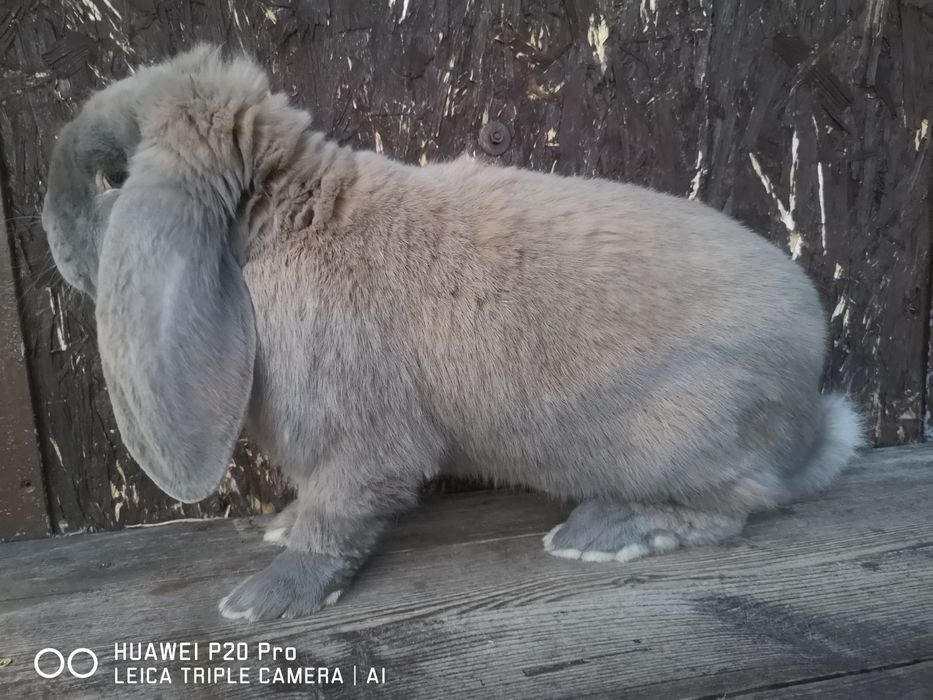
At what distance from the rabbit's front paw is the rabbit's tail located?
88cm

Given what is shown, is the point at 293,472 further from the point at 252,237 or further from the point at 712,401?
the point at 712,401

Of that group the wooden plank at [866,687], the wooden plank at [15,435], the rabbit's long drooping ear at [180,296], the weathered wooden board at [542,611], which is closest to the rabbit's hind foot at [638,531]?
the weathered wooden board at [542,611]

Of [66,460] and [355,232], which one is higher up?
[355,232]

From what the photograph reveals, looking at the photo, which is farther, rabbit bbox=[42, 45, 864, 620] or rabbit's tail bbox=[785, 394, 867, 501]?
rabbit's tail bbox=[785, 394, 867, 501]

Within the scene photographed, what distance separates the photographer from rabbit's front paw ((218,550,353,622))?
1.05 meters

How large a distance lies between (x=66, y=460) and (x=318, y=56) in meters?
1.04

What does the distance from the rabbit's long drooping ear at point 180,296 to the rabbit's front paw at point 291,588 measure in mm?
191

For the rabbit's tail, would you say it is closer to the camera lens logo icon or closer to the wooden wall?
the wooden wall

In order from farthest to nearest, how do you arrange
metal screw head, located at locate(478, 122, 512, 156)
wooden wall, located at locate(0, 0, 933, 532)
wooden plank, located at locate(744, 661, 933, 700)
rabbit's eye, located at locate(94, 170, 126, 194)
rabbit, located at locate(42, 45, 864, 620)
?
metal screw head, located at locate(478, 122, 512, 156) < wooden wall, located at locate(0, 0, 933, 532) < rabbit's eye, located at locate(94, 170, 126, 194) < rabbit, located at locate(42, 45, 864, 620) < wooden plank, located at locate(744, 661, 933, 700)

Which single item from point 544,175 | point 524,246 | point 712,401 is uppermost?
point 544,175

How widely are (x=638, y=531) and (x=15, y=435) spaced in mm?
1316

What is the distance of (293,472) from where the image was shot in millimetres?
1137

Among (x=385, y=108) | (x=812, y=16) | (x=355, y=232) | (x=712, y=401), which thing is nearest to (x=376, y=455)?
(x=355, y=232)

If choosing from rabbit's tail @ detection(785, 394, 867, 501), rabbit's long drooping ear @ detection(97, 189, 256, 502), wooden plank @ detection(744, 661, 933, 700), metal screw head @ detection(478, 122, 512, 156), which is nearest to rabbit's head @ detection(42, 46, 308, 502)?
rabbit's long drooping ear @ detection(97, 189, 256, 502)
